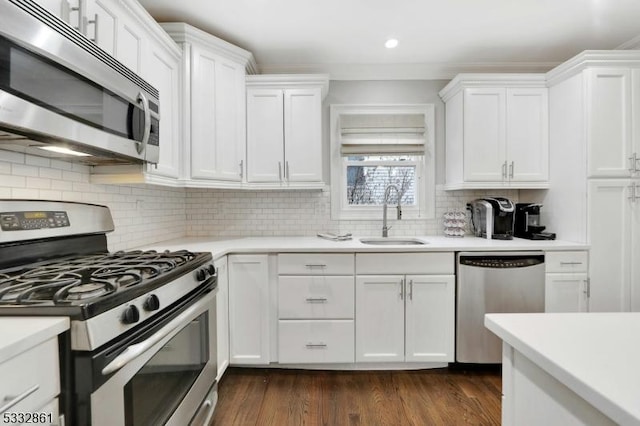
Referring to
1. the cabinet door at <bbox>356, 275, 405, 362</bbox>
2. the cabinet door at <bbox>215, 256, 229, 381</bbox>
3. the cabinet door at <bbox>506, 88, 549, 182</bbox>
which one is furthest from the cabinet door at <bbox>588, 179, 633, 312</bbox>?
the cabinet door at <bbox>215, 256, 229, 381</bbox>

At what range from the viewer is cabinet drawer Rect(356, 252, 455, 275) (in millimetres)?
2344

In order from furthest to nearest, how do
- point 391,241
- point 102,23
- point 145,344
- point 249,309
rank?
point 391,241 < point 249,309 < point 102,23 < point 145,344

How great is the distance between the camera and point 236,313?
2314 mm

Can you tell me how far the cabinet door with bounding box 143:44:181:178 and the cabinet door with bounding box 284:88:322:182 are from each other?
0.85 meters

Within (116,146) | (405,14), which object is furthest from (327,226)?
(116,146)

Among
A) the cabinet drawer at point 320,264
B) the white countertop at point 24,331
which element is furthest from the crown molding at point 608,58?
the white countertop at point 24,331

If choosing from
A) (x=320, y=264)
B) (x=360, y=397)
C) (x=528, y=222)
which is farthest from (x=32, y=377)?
(x=528, y=222)

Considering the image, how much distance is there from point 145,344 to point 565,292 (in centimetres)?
270

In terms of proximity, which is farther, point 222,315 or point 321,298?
point 321,298

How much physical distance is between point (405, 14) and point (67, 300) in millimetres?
2440

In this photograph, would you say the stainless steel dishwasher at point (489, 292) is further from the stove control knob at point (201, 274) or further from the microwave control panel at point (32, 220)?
the microwave control panel at point (32, 220)

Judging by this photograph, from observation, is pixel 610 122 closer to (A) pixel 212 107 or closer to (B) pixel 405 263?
(B) pixel 405 263

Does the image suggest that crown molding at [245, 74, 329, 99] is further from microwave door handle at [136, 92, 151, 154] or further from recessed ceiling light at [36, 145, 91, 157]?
recessed ceiling light at [36, 145, 91, 157]

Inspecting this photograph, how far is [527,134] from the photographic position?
2.73 metres
